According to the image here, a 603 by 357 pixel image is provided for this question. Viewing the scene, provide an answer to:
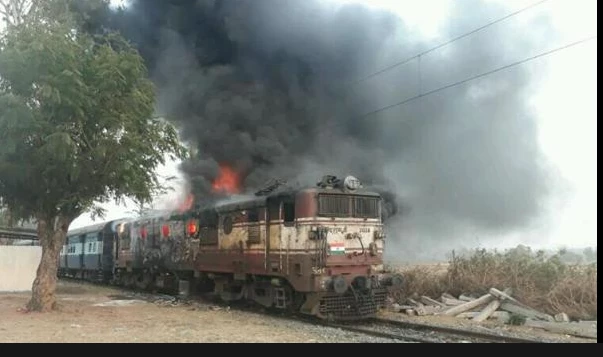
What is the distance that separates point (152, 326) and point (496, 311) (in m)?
8.11

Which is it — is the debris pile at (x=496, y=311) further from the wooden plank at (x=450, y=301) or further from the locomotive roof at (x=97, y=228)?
the locomotive roof at (x=97, y=228)

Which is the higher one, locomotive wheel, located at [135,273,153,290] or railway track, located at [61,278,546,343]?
locomotive wheel, located at [135,273,153,290]

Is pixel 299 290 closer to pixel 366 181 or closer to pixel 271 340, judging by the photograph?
pixel 271 340

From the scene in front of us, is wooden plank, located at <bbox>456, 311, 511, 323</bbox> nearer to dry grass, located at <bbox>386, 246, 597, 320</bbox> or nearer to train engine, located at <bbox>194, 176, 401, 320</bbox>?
dry grass, located at <bbox>386, 246, 597, 320</bbox>

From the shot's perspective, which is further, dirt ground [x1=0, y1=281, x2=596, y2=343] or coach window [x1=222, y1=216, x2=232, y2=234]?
coach window [x1=222, y1=216, x2=232, y2=234]

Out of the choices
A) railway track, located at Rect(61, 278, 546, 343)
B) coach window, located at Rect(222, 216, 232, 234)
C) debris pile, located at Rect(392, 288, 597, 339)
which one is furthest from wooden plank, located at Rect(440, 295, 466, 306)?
coach window, located at Rect(222, 216, 232, 234)

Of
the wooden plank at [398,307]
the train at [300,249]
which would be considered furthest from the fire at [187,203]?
the wooden plank at [398,307]

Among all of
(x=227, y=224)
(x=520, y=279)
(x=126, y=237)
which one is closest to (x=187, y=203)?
(x=227, y=224)

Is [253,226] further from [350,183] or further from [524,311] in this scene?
[524,311]

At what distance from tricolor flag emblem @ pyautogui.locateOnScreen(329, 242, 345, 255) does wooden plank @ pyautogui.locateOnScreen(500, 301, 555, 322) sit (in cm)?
440

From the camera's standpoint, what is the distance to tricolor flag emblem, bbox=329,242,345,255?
13.2 metres

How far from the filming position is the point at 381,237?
47.0 feet

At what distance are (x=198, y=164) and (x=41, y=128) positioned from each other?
703 centimetres

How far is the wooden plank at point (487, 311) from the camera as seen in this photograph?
45.1ft
